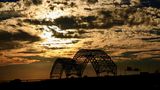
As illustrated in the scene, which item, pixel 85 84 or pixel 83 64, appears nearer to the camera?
pixel 85 84

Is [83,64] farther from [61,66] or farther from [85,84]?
[85,84]

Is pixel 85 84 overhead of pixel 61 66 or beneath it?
overhead

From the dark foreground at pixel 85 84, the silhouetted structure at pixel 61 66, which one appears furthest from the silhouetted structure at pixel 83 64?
the dark foreground at pixel 85 84

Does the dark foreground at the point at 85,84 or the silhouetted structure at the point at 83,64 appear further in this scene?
the silhouetted structure at the point at 83,64

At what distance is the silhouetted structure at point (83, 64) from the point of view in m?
163

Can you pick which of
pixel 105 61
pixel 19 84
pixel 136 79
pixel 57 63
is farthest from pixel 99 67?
pixel 19 84

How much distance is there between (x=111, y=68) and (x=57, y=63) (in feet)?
78.7

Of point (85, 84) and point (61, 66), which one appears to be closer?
point (85, 84)

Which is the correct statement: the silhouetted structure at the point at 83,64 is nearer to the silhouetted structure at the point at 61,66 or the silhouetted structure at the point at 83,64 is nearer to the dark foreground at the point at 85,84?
the silhouetted structure at the point at 61,66

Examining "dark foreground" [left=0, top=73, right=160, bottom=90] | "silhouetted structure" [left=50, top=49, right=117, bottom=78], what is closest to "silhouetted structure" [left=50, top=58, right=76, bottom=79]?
"silhouetted structure" [left=50, top=49, right=117, bottom=78]

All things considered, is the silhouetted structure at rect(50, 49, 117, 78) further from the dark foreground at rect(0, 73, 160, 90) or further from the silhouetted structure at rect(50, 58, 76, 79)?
the dark foreground at rect(0, 73, 160, 90)

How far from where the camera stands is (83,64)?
17000 cm

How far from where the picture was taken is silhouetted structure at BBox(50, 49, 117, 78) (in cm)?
16262

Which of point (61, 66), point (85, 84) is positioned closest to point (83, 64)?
point (61, 66)
